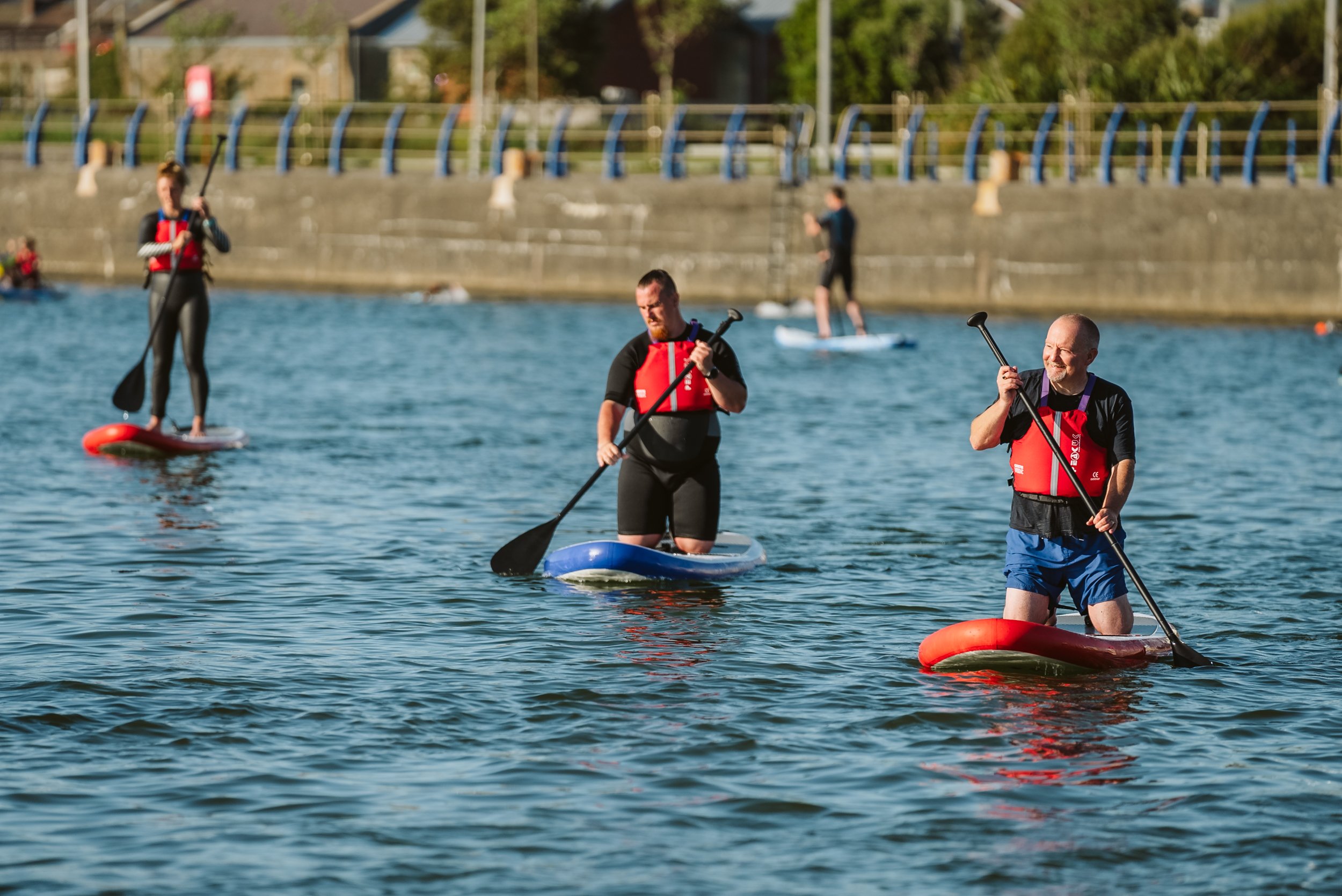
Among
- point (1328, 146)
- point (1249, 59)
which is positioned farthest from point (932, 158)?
point (1249, 59)

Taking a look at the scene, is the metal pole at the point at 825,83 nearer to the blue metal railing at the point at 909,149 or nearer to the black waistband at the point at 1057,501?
the blue metal railing at the point at 909,149

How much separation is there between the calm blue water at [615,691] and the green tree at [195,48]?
4701 cm

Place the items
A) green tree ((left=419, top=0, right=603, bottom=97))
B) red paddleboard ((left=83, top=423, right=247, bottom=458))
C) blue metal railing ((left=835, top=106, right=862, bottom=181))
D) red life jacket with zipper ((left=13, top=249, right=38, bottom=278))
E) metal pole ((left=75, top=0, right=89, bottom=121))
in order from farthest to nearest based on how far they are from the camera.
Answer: green tree ((left=419, top=0, right=603, bottom=97))
metal pole ((left=75, top=0, right=89, bottom=121))
blue metal railing ((left=835, top=106, right=862, bottom=181))
red life jacket with zipper ((left=13, top=249, right=38, bottom=278))
red paddleboard ((left=83, top=423, right=247, bottom=458))

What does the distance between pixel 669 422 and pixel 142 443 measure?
5425 millimetres

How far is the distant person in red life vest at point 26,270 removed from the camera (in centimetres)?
2773

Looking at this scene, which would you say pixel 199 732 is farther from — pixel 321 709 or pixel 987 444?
pixel 987 444

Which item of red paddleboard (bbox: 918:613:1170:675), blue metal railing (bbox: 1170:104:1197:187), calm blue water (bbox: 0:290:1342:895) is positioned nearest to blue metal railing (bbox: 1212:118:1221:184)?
blue metal railing (bbox: 1170:104:1197:187)

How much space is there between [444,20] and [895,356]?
39.2 meters

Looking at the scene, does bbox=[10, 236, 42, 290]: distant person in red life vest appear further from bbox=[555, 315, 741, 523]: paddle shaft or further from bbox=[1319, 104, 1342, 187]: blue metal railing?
bbox=[555, 315, 741, 523]: paddle shaft

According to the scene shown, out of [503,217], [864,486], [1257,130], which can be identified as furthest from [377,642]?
[503,217]

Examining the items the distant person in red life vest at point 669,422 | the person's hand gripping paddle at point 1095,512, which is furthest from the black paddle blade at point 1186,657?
the distant person in red life vest at point 669,422

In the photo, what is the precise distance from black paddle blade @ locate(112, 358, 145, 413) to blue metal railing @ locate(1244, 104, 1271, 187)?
18663 mm

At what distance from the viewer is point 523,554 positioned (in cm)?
963

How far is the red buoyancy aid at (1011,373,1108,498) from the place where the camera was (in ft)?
23.3
